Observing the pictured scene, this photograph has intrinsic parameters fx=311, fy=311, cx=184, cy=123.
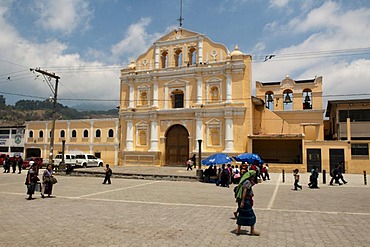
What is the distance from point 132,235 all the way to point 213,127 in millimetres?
25229

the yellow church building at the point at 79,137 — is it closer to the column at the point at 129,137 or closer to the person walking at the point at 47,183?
the column at the point at 129,137

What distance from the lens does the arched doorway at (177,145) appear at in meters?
32.6

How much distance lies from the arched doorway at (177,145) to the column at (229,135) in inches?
175

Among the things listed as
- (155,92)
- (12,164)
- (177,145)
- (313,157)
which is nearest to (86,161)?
(12,164)

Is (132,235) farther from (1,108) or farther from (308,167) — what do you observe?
(1,108)

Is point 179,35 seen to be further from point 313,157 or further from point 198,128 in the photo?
point 313,157

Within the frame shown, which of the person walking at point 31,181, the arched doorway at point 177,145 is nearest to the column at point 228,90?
the arched doorway at point 177,145

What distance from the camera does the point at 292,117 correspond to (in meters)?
36.5

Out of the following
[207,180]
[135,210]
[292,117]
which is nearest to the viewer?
[135,210]

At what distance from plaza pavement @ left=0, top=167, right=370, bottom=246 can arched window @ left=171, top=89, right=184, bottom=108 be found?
70.7 feet

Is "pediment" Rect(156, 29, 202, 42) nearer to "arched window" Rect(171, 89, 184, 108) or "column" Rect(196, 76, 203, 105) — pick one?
"column" Rect(196, 76, 203, 105)

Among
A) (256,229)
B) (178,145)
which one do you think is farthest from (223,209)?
(178,145)

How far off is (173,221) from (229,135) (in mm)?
22513

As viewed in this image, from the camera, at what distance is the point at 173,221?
840cm
